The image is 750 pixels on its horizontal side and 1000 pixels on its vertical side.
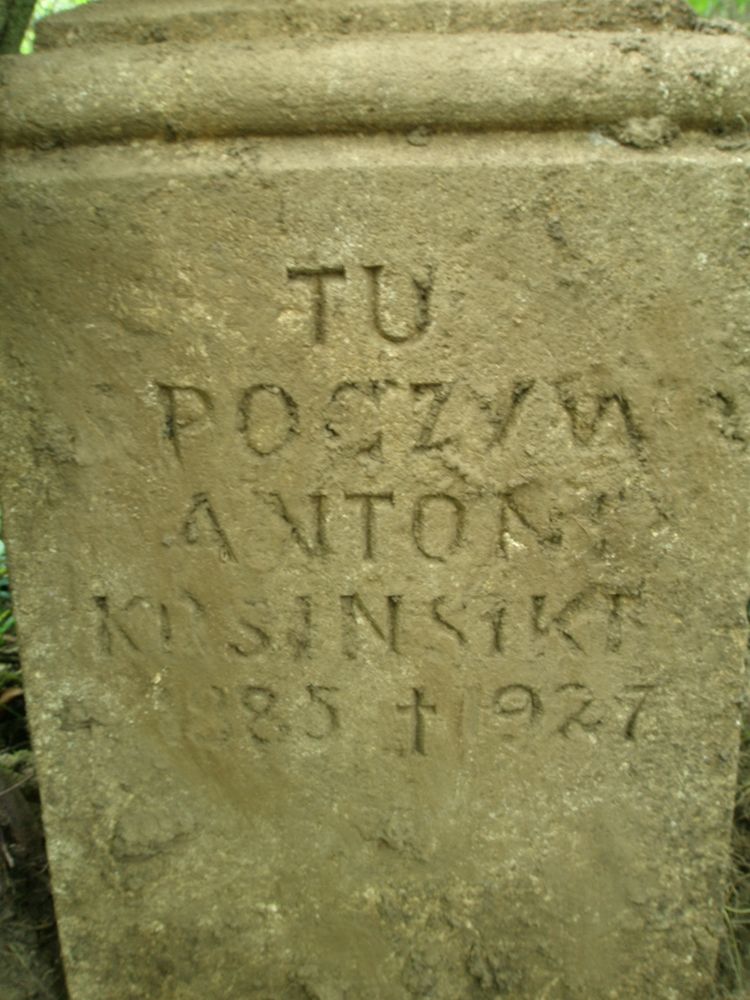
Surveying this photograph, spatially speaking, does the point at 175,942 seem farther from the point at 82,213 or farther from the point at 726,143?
the point at 726,143

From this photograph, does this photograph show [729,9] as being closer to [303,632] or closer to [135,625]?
[303,632]

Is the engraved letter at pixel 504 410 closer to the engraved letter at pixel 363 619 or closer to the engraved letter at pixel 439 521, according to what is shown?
the engraved letter at pixel 439 521

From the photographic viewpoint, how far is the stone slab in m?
1.33

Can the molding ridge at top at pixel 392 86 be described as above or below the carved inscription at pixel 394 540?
above

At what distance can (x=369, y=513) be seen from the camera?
4.83 feet

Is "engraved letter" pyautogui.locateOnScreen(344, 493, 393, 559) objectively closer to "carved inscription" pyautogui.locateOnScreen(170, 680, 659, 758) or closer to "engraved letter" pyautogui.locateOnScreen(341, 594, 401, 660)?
"engraved letter" pyautogui.locateOnScreen(341, 594, 401, 660)

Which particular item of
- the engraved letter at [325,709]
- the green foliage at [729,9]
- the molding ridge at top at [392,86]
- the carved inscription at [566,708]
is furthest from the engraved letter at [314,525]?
the green foliage at [729,9]

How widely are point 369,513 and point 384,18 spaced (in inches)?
28.1

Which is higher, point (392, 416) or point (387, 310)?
point (387, 310)

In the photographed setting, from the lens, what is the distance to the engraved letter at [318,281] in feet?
4.44

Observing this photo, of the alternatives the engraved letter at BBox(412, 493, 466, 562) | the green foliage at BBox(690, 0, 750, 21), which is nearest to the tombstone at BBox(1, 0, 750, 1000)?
the engraved letter at BBox(412, 493, 466, 562)

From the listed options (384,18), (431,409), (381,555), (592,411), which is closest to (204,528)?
(381,555)

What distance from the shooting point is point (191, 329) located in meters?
1.39

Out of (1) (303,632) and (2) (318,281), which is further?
(1) (303,632)
